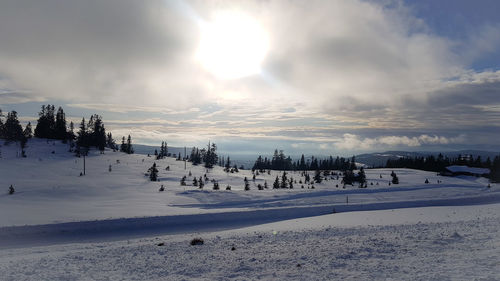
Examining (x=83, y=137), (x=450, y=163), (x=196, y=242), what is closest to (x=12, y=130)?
(x=83, y=137)

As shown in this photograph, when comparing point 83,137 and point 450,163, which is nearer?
point 83,137

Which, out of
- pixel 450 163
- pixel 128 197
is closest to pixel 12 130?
pixel 128 197

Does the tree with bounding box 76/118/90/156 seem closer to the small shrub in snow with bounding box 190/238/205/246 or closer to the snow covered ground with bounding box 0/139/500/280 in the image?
the snow covered ground with bounding box 0/139/500/280

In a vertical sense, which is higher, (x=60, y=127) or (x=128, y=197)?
(x=60, y=127)

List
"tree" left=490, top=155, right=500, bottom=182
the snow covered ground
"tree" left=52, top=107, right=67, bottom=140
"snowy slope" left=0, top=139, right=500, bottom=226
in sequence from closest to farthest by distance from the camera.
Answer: the snow covered ground → "snowy slope" left=0, top=139, right=500, bottom=226 → "tree" left=490, top=155, right=500, bottom=182 → "tree" left=52, top=107, right=67, bottom=140

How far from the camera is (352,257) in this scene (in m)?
10.7

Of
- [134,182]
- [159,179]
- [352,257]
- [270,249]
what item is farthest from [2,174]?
[352,257]

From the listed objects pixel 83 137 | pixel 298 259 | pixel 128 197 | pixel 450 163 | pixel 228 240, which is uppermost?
pixel 83 137

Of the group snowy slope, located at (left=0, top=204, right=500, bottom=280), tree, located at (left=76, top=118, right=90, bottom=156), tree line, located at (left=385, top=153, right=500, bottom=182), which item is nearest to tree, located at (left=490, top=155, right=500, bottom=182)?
tree line, located at (left=385, top=153, right=500, bottom=182)

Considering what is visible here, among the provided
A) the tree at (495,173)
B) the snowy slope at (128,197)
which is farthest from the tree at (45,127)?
the tree at (495,173)

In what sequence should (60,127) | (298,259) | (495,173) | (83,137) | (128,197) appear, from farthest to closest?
(60,127), (83,137), (495,173), (128,197), (298,259)

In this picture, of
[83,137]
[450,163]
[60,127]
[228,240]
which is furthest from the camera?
[450,163]

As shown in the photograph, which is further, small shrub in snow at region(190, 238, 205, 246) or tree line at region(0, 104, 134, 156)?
tree line at region(0, 104, 134, 156)

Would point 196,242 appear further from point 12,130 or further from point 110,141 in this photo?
point 110,141
